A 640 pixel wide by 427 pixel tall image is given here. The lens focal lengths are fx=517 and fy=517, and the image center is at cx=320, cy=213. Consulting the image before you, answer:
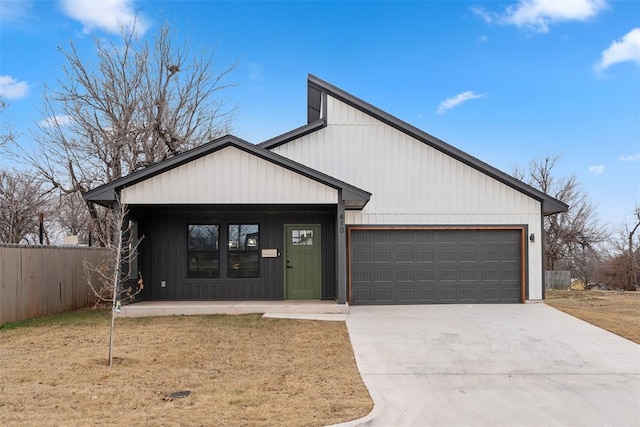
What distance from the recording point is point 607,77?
15.6 m

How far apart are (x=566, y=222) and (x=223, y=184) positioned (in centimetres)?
2667

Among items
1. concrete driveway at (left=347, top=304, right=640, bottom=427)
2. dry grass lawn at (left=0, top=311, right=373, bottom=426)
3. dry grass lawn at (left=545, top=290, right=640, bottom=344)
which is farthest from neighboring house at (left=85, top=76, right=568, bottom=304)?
dry grass lawn at (left=0, top=311, right=373, bottom=426)

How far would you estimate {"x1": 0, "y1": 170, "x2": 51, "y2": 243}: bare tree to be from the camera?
988 inches

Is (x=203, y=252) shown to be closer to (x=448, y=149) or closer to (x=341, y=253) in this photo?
(x=341, y=253)

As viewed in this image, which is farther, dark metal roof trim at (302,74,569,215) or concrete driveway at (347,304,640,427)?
dark metal roof trim at (302,74,569,215)

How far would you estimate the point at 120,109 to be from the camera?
2030 centimetres

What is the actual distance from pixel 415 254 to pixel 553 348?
540cm

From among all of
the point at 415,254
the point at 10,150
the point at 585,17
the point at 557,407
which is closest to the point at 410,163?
the point at 415,254

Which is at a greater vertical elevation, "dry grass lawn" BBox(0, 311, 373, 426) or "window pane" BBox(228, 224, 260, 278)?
"window pane" BBox(228, 224, 260, 278)

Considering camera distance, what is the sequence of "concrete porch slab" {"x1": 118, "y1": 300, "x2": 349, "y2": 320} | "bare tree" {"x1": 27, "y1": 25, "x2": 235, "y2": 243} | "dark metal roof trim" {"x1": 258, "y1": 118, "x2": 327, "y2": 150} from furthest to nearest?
"bare tree" {"x1": 27, "y1": 25, "x2": 235, "y2": 243}
"dark metal roof trim" {"x1": 258, "y1": 118, "x2": 327, "y2": 150}
"concrete porch slab" {"x1": 118, "y1": 300, "x2": 349, "y2": 320}

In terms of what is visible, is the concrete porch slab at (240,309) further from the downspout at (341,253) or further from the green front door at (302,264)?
the green front door at (302,264)

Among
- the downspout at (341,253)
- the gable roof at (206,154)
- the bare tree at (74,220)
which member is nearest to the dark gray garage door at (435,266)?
the downspout at (341,253)

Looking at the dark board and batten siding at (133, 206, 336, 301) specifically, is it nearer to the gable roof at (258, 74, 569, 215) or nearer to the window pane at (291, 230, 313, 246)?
the window pane at (291, 230, 313, 246)

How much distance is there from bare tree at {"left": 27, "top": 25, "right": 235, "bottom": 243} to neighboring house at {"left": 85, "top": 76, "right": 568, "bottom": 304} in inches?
286
